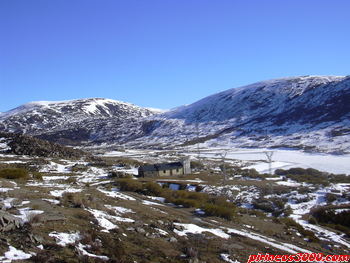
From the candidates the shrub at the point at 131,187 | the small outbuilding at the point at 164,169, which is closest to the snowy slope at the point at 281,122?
the small outbuilding at the point at 164,169

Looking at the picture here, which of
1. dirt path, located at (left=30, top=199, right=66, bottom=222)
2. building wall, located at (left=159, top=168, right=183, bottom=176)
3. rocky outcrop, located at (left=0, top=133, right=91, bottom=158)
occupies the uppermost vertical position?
rocky outcrop, located at (left=0, top=133, right=91, bottom=158)

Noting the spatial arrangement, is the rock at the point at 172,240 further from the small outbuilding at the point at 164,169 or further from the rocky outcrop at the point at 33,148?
the rocky outcrop at the point at 33,148

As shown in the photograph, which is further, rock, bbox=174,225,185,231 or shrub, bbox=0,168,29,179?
shrub, bbox=0,168,29,179

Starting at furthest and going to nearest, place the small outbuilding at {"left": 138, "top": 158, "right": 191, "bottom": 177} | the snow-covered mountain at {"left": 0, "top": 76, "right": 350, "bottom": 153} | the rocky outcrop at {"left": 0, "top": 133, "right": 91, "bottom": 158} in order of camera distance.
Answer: the snow-covered mountain at {"left": 0, "top": 76, "right": 350, "bottom": 153} → the rocky outcrop at {"left": 0, "top": 133, "right": 91, "bottom": 158} → the small outbuilding at {"left": 138, "top": 158, "right": 191, "bottom": 177}

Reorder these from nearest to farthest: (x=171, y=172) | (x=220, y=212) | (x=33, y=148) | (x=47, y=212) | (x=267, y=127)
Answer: (x=47, y=212)
(x=220, y=212)
(x=171, y=172)
(x=33, y=148)
(x=267, y=127)

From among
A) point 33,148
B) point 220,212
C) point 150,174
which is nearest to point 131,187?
point 220,212

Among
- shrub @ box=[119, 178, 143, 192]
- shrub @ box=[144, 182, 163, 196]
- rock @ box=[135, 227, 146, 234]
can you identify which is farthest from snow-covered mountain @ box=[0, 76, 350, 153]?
rock @ box=[135, 227, 146, 234]

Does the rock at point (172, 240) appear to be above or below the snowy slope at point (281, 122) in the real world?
below

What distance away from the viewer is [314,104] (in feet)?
513

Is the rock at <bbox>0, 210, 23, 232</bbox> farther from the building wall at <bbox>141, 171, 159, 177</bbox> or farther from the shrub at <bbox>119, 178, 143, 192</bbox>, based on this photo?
the building wall at <bbox>141, 171, 159, 177</bbox>

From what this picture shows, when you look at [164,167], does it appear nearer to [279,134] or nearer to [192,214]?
[192,214]

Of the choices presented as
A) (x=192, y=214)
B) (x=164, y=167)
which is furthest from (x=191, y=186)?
(x=192, y=214)

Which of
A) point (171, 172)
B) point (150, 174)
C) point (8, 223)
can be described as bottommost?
point (171, 172)

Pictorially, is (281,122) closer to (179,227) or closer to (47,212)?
(179,227)
